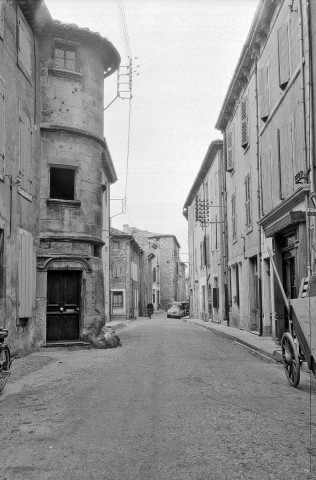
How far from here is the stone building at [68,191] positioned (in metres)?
14.4

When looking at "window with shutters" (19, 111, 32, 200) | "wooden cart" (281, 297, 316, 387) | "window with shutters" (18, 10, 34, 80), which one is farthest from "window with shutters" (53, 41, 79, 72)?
"wooden cart" (281, 297, 316, 387)

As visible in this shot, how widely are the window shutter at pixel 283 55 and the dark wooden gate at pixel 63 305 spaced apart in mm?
7585

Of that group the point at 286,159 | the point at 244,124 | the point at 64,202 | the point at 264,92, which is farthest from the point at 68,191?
the point at 244,124

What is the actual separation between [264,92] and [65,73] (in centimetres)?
580

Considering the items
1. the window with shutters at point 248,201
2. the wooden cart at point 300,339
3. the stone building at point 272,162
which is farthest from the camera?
the window with shutters at point 248,201

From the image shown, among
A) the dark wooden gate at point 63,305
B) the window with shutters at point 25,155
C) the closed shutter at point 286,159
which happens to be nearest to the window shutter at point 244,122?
the closed shutter at point 286,159

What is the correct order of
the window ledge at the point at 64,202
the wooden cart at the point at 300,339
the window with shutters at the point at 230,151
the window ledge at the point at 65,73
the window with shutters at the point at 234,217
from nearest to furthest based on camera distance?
the wooden cart at the point at 300,339
the window ledge at the point at 64,202
the window ledge at the point at 65,73
the window with shutters at the point at 234,217
the window with shutters at the point at 230,151

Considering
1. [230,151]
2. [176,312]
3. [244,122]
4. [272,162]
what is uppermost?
[244,122]

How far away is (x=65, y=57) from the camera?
50.1 ft

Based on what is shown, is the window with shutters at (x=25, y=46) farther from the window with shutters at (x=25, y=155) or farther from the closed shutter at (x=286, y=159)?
the closed shutter at (x=286, y=159)

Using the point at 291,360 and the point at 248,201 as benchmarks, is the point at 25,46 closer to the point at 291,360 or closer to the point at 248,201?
the point at 248,201

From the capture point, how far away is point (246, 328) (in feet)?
63.5

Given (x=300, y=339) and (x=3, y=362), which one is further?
(x=3, y=362)

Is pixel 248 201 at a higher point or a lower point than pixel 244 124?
lower
